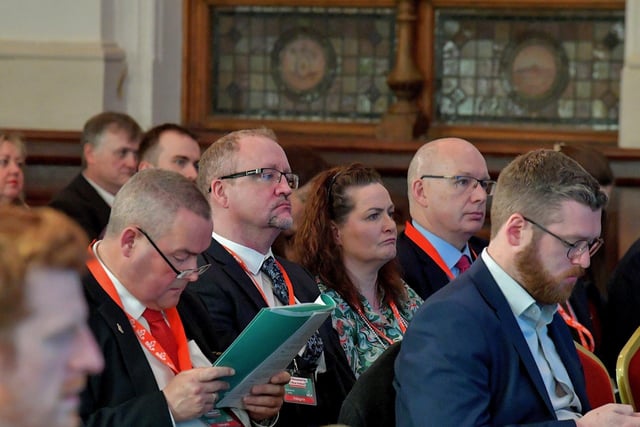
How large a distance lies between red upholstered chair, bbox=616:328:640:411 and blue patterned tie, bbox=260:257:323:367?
0.94 metres

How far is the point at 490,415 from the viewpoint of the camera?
3.17 meters

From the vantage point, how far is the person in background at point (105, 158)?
20.6 ft

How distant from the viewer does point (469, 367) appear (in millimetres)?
3098

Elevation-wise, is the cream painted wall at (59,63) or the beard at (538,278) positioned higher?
the cream painted wall at (59,63)

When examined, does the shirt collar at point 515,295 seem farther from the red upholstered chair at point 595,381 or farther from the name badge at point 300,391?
the name badge at point 300,391

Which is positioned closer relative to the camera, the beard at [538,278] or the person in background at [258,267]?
the beard at [538,278]

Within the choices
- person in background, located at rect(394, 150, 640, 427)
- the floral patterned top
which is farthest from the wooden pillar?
person in background, located at rect(394, 150, 640, 427)

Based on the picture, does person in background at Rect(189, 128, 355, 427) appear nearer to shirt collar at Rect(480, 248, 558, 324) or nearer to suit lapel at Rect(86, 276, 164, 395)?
suit lapel at Rect(86, 276, 164, 395)

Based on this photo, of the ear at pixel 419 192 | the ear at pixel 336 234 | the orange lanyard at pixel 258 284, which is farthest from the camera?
the ear at pixel 419 192

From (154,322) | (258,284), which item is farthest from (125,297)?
(258,284)

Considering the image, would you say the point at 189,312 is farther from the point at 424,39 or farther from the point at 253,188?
the point at 424,39

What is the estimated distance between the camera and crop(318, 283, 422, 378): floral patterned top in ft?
14.0

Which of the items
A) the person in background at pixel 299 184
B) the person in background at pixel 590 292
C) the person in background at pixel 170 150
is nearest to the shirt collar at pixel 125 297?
the person in background at pixel 299 184

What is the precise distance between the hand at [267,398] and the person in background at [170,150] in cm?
277
